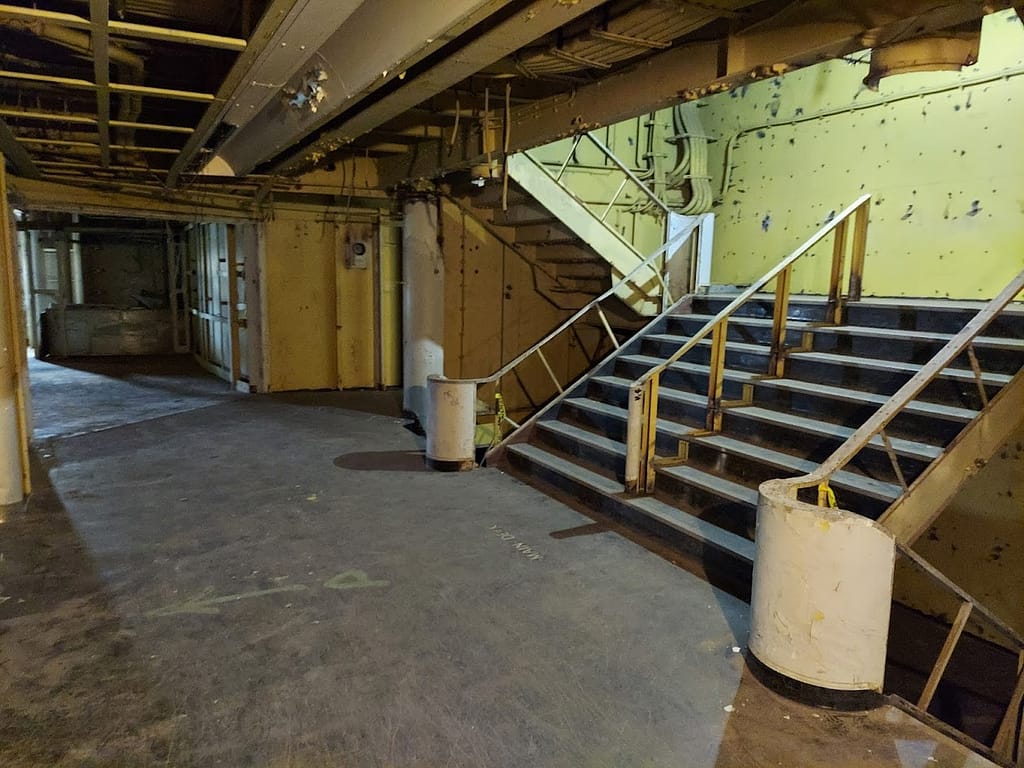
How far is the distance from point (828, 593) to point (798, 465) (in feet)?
5.08

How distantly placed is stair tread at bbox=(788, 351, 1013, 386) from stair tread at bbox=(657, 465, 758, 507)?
1.09 meters

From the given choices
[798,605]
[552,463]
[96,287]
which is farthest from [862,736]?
[96,287]

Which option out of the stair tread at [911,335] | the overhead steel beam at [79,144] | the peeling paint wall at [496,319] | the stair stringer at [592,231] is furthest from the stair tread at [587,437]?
the overhead steel beam at [79,144]

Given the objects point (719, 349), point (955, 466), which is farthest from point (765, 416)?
point (955, 466)

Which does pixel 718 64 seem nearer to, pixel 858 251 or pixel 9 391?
pixel 858 251

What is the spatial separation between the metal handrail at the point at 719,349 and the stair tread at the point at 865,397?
9.4 inches

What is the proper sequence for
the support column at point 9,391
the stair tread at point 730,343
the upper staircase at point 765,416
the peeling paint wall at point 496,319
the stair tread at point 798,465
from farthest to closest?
the peeling paint wall at point 496,319 → the stair tread at point 730,343 → the support column at point 9,391 → the upper staircase at point 765,416 → the stair tread at point 798,465

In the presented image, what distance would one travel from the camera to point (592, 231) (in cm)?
575

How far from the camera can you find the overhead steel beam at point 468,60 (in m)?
2.56

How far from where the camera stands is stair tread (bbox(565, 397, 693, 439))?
4.24m

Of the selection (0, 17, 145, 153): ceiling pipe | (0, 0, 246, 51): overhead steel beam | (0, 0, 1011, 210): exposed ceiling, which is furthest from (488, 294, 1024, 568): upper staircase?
(0, 17, 145, 153): ceiling pipe

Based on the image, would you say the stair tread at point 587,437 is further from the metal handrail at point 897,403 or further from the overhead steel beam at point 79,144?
the overhead steel beam at point 79,144

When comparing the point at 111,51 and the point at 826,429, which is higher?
the point at 111,51

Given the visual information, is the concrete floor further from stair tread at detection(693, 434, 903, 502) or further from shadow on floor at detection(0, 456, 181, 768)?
stair tread at detection(693, 434, 903, 502)
